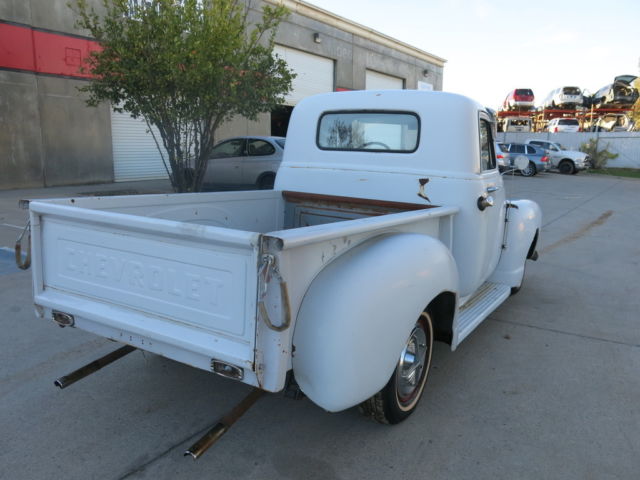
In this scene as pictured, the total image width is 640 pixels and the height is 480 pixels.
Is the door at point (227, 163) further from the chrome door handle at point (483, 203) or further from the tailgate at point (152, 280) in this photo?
the tailgate at point (152, 280)

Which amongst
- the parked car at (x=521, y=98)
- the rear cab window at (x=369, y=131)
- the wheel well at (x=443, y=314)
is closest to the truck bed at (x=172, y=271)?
the wheel well at (x=443, y=314)

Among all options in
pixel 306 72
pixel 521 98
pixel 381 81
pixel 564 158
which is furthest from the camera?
pixel 521 98

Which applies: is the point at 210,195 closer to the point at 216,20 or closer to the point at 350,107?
the point at 350,107

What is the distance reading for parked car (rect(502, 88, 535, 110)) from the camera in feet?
121

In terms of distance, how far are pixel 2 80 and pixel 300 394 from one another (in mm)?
13780

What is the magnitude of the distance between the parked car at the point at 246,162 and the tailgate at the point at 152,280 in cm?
884

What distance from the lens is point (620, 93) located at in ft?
115

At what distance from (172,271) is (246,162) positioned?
→ 9.89 meters

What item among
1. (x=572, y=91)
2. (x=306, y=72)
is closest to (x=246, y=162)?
(x=306, y=72)

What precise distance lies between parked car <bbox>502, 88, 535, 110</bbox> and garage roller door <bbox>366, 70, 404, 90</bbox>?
13.4 m

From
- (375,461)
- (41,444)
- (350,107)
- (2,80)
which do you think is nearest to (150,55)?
(2,80)

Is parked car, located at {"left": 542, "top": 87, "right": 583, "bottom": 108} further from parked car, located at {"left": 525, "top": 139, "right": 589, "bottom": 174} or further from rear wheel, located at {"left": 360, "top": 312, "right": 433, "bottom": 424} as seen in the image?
rear wheel, located at {"left": 360, "top": 312, "right": 433, "bottom": 424}

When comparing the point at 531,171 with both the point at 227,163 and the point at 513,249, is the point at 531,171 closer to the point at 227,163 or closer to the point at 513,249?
the point at 227,163

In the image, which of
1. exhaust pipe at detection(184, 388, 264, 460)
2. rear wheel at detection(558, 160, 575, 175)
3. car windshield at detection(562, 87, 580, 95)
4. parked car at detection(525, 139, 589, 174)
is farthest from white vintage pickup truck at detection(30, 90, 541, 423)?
car windshield at detection(562, 87, 580, 95)
